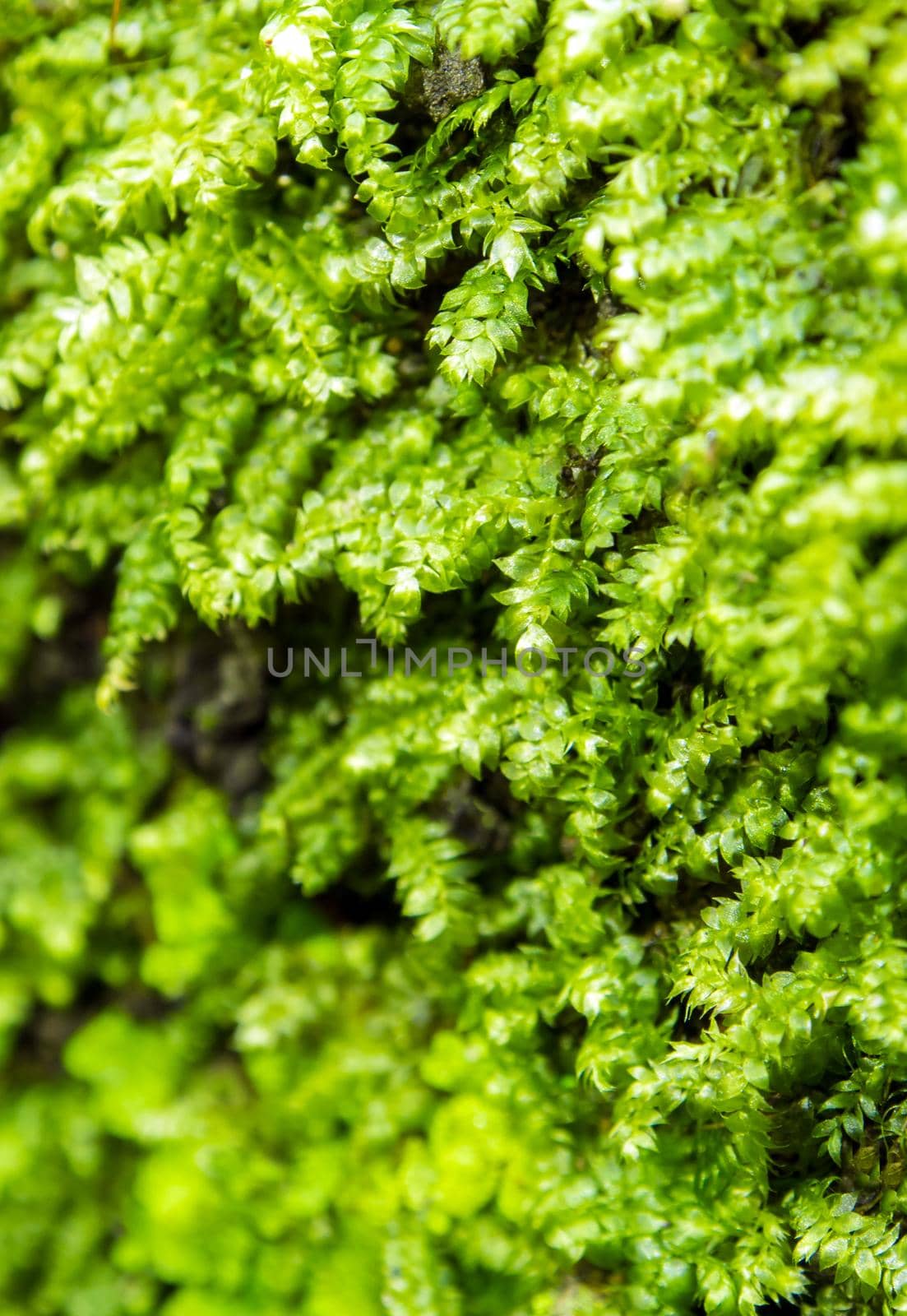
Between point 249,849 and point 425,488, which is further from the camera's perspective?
point 249,849

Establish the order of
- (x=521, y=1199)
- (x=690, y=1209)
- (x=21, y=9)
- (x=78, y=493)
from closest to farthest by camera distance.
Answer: (x=690, y=1209)
(x=521, y=1199)
(x=21, y=9)
(x=78, y=493)

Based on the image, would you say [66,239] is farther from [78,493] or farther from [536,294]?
[536,294]

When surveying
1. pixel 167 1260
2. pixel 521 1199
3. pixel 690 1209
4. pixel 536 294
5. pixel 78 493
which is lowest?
pixel 167 1260

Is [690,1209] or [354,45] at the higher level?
[354,45]

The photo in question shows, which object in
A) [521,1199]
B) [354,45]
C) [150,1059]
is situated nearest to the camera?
[354,45]

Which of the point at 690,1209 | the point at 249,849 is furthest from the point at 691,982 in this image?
the point at 249,849

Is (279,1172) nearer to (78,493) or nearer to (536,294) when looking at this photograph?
(78,493)

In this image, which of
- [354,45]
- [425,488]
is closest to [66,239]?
[354,45]
